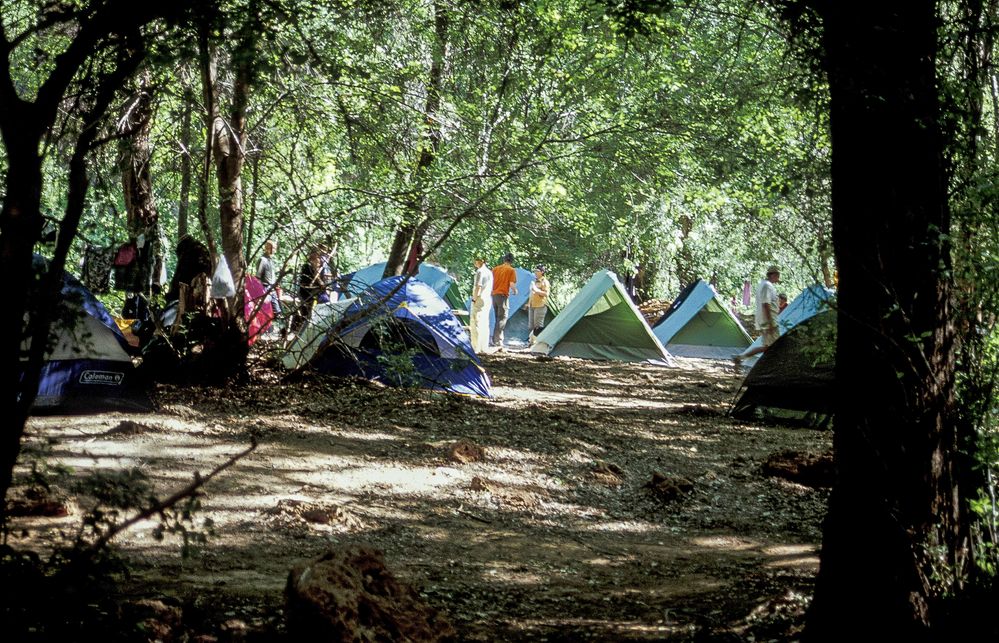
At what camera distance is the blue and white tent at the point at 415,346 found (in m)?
11.8

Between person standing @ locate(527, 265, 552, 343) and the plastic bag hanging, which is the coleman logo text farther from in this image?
person standing @ locate(527, 265, 552, 343)

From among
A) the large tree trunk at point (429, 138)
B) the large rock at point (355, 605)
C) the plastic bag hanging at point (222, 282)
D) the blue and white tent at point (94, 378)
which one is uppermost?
the large tree trunk at point (429, 138)

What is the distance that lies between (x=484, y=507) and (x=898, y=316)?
162 inches

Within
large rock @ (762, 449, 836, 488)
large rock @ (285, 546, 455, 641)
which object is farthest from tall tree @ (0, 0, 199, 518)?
large rock @ (762, 449, 836, 488)

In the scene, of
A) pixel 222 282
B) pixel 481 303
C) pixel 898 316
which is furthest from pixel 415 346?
pixel 898 316

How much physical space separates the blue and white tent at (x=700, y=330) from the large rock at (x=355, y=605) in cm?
1778

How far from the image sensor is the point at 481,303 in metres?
18.3

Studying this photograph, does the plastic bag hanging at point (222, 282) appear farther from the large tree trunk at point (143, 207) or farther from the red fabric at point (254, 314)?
the large tree trunk at point (143, 207)

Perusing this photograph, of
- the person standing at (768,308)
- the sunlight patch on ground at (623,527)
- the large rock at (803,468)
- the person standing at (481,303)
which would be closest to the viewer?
the sunlight patch on ground at (623,527)

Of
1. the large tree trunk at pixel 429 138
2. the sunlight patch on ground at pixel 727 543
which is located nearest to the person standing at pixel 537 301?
the large tree trunk at pixel 429 138

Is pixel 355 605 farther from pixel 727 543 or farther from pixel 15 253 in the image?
pixel 727 543

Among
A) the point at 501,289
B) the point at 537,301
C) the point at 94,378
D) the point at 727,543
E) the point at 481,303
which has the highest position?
the point at 501,289

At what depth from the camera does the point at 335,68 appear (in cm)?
425

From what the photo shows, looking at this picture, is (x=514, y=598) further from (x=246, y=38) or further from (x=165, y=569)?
(x=246, y=38)
